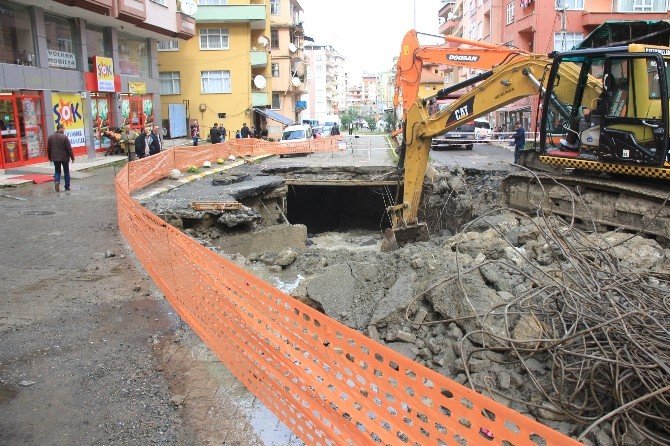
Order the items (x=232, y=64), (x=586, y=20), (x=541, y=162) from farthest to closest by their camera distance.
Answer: (x=232, y=64)
(x=586, y=20)
(x=541, y=162)

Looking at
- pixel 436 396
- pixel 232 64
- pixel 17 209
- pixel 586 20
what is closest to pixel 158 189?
pixel 17 209

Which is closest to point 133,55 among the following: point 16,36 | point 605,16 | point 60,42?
point 60,42

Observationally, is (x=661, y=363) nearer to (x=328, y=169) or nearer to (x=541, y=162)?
(x=541, y=162)

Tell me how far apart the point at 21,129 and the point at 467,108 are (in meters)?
15.8

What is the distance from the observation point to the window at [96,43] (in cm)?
2367

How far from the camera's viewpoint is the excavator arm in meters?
10.0

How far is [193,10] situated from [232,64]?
27.6 ft

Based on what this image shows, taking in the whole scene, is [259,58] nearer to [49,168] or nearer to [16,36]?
[16,36]

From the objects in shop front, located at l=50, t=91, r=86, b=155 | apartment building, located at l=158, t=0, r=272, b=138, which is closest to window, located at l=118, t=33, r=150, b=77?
shop front, located at l=50, t=91, r=86, b=155

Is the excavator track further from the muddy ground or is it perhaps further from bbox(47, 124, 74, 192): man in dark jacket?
bbox(47, 124, 74, 192): man in dark jacket

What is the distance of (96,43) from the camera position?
24.5m

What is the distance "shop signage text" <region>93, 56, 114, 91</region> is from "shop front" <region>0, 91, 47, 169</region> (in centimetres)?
381

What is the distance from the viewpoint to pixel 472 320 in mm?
5332

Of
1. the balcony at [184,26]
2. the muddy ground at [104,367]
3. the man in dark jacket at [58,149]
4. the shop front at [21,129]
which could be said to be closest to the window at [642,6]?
the balcony at [184,26]
